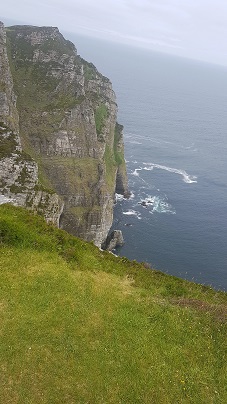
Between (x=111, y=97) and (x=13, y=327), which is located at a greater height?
(x=111, y=97)

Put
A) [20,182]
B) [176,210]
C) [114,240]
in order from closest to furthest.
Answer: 1. [20,182]
2. [114,240]
3. [176,210]

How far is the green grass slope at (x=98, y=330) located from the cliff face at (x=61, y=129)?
31.0 metres

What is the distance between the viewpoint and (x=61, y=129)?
9012cm

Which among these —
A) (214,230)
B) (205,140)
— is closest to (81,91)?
(214,230)

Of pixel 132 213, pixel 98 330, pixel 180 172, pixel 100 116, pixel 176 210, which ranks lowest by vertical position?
pixel 132 213

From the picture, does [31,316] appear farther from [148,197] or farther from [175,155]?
[175,155]

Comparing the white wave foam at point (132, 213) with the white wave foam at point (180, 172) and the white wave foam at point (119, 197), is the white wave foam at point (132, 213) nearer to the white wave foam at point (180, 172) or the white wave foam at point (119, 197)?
the white wave foam at point (119, 197)

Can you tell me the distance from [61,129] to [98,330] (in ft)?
240

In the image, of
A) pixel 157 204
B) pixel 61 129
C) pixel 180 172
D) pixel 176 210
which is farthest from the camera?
pixel 180 172

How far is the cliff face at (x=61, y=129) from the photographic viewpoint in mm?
81875

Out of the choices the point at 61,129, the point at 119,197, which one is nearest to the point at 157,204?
the point at 119,197

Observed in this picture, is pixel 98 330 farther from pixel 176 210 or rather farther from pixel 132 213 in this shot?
pixel 176 210

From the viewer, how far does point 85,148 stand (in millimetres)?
93188

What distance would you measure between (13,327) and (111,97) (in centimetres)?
11680
